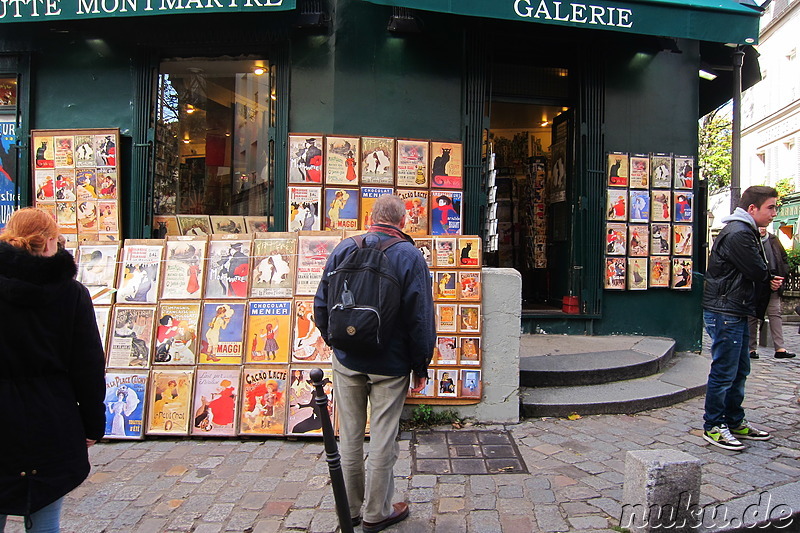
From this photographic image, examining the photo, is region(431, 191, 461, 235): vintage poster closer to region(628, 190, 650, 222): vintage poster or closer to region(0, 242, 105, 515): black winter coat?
region(628, 190, 650, 222): vintage poster

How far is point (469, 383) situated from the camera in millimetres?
4609

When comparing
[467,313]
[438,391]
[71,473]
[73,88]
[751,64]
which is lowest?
[438,391]

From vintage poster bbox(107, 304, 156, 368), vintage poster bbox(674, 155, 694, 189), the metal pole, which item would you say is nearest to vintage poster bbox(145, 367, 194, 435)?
vintage poster bbox(107, 304, 156, 368)

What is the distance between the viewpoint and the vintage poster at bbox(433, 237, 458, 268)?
4.71 meters

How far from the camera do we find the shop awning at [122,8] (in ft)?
18.1

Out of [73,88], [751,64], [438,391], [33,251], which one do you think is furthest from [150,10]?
[751,64]

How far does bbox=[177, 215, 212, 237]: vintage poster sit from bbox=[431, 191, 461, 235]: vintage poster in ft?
9.56

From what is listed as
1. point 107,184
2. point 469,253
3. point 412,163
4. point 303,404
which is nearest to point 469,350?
point 469,253

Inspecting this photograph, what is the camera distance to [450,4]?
5.50 meters

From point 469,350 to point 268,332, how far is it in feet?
5.97

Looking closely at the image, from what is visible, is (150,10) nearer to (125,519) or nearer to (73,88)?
(73,88)

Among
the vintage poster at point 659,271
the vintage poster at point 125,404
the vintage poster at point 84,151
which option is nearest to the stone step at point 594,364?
the vintage poster at point 659,271

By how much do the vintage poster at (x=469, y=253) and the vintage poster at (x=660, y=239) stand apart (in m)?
3.57

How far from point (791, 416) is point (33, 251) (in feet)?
20.3
